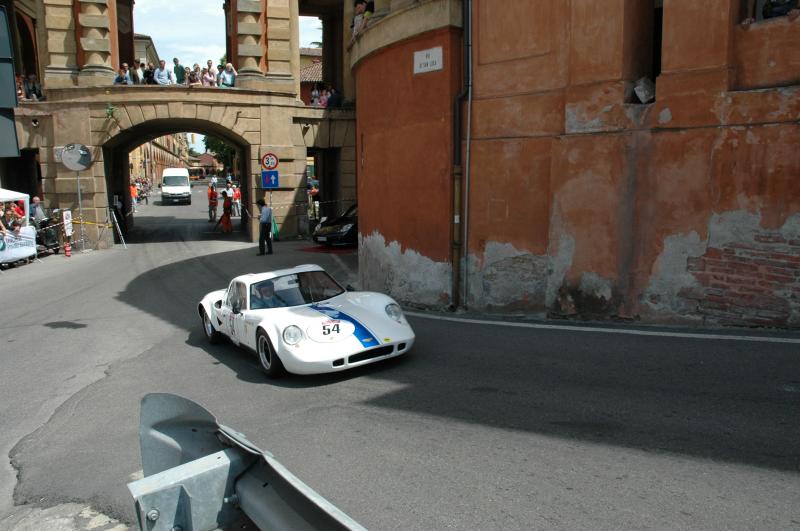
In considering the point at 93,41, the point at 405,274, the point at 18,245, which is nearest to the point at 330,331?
the point at 405,274

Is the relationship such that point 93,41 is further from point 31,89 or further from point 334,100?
point 334,100

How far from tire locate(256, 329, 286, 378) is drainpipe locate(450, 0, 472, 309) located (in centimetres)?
441

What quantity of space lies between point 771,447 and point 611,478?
1281 mm

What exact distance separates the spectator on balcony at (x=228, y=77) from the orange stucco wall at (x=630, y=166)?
47.8 ft

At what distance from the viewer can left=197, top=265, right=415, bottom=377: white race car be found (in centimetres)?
691

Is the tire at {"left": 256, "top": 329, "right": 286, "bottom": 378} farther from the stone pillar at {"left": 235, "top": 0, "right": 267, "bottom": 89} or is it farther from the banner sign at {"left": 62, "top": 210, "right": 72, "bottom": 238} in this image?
the stone pillar at {"left": 235, "top": 0, "right": 267, "bottom": 89}

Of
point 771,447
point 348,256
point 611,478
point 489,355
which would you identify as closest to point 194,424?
point 611,478

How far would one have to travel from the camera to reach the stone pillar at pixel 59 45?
878 inches

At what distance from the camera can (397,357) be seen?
777 cm

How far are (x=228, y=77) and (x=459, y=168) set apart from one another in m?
15.8

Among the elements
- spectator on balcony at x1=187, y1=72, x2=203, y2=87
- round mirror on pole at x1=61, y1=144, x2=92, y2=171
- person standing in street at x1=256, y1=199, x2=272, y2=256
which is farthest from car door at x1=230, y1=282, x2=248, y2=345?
spectator on balcony at x1=187, y1=72, x2=203, y2=87

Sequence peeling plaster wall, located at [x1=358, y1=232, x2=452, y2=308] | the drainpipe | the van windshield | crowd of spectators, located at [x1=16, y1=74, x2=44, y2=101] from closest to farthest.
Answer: the drainpipe → peeling plaster wall, located at [x1=358, y1=232, x2=452, y2=308] → crowd of spectators, located at [x1=16, y1=74, x2=44, y2=101] → the van windshield

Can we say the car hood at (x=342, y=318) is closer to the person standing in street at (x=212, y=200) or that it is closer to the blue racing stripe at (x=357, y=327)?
the blue racing stripe at (x=357, y=327)

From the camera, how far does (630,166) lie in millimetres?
8852
